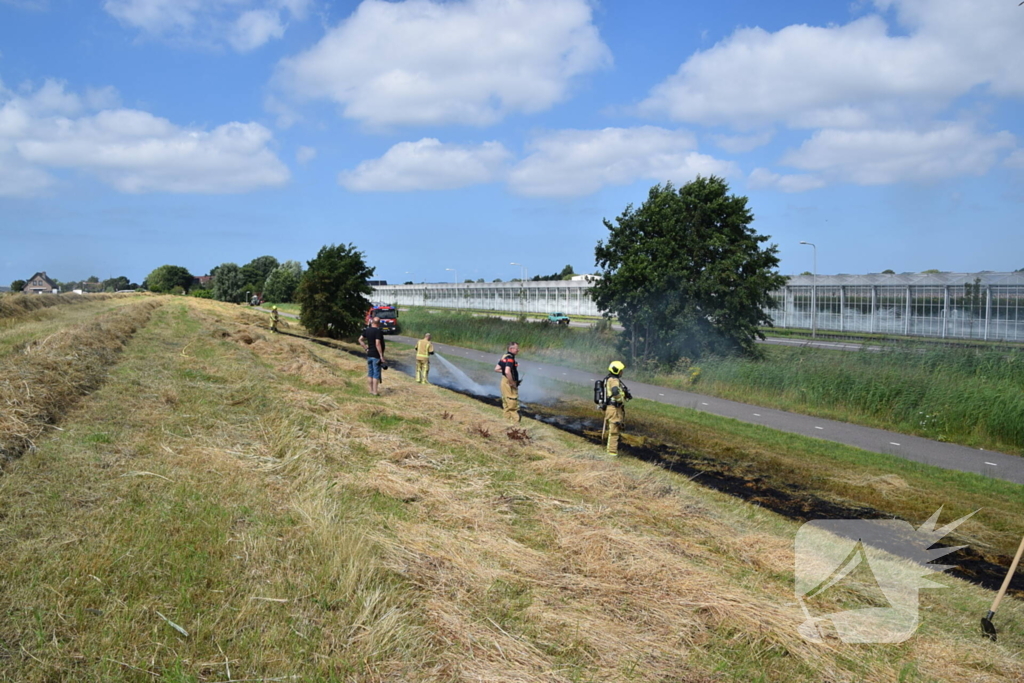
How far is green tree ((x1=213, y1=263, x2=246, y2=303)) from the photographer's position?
124 meters

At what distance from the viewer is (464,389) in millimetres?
25797

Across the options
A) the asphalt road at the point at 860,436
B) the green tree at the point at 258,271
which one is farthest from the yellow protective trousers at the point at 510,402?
the green tree at the point at 258,271

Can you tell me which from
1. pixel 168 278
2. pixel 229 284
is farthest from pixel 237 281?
pixel 168 278

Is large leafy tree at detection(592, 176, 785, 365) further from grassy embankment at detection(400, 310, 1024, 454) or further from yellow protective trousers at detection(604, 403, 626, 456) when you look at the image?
yellow protective trousers at detection(604, 403, 626, 456)

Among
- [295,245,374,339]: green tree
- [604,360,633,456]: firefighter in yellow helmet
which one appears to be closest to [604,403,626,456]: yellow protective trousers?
[604,360,633,456]: firefighter in yellow helmet

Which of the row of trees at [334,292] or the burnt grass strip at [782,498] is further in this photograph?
the row of trees at [334,292]

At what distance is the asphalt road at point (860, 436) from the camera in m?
15.2

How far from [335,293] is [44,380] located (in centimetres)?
3366

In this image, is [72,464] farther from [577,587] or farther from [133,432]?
[577,587]

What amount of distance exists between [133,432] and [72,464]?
1.80m

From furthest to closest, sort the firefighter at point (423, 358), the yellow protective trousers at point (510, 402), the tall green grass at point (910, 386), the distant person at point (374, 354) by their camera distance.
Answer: the firefighter at point (423, 358) < the tall green grass at point (910, 386) < the distant person at point (374, 354) < the yellow protective trousers at point (510, 402)

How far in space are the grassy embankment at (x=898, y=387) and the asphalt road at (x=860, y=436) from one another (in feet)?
2.33

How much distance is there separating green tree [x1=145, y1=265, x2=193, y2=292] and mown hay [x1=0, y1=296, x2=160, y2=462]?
121m

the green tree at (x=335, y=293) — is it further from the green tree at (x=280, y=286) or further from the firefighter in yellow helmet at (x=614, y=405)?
the green tree at (x=280, y=286)
